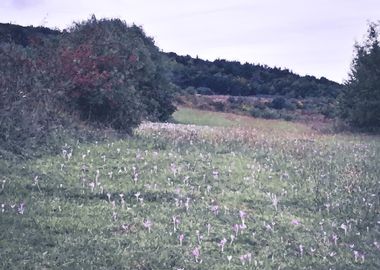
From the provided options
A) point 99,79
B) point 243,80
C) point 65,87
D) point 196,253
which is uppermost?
point 243,80

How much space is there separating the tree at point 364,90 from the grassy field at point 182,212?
2495 centimetres

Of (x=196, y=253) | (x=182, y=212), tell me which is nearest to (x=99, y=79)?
(x=182, y=212)

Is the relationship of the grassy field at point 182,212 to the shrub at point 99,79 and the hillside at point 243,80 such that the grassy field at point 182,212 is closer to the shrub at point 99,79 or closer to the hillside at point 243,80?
the shrub at point 99,79

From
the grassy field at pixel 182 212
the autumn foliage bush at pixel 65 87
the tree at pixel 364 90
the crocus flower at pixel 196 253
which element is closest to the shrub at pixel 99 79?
the autumn foliage bush at pixel 65 87

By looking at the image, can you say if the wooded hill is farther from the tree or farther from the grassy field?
the grassy field

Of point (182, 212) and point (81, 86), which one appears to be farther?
→ point (81, 86)

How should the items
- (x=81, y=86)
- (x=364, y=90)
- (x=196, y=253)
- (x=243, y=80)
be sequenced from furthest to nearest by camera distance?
(x=243, y=80) < (x=364, y=90) < (x=81, y=86) < (x=196, y=253)

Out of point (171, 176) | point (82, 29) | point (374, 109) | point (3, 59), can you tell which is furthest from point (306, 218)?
point (374, 109)

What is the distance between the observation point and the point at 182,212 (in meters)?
8.74

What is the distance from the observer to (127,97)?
63.3 feet

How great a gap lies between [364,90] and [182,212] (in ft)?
108

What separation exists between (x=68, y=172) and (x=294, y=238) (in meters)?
4.75

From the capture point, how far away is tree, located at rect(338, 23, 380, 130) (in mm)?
37875

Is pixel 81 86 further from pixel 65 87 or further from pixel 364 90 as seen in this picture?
pixel 364 90
